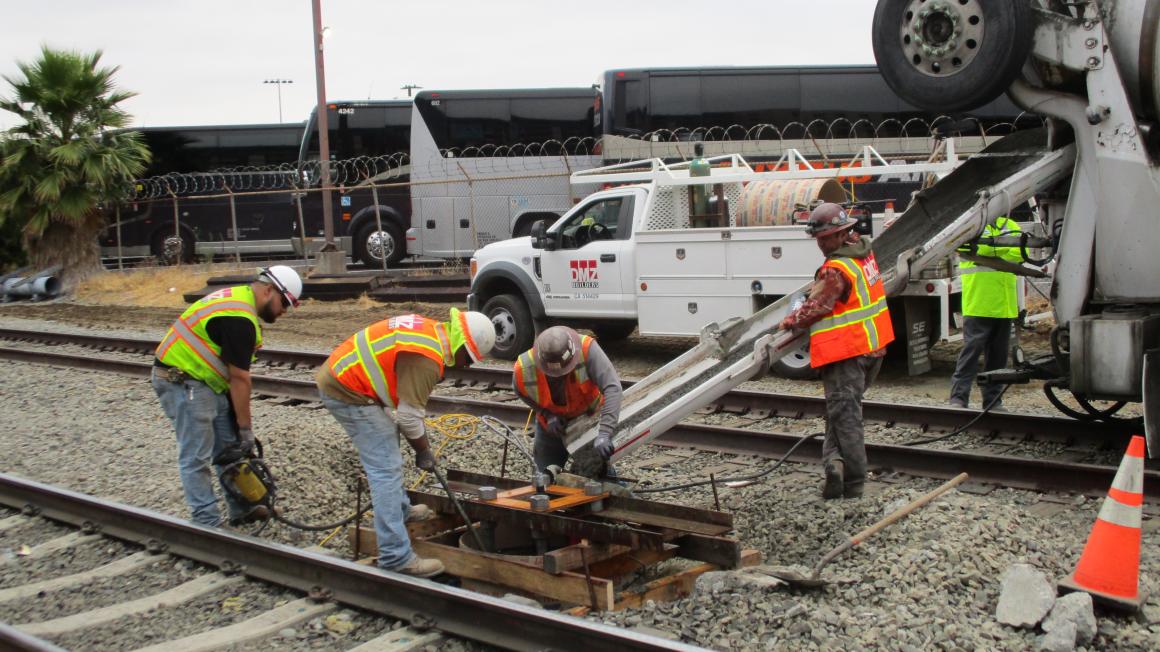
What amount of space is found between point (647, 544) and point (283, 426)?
5008mm

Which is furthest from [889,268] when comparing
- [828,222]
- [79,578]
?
[79,578]

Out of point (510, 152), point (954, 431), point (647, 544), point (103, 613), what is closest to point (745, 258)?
point (954, 431)

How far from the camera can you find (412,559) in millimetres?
5980

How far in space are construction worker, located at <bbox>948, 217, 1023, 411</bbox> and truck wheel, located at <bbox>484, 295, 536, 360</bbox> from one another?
553cm

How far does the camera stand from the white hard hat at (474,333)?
18.7 ft

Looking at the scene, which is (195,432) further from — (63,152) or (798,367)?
(63,152)

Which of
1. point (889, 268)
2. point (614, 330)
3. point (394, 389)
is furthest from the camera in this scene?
point (614, 330)

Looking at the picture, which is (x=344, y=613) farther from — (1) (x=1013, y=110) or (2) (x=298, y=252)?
(2) (x=298, y=252)

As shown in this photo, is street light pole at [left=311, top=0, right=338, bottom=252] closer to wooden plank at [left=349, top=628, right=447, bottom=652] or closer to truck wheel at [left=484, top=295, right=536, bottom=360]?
truck wheel at [left=484, top=295, right=536, bottom=360]

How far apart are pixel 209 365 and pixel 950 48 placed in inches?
196

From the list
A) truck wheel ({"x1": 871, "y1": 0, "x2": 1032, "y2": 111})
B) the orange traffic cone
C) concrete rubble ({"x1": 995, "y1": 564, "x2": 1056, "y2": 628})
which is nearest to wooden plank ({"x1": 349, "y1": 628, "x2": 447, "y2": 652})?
concrete rubble ({"x1": 995, "y1": 564, "x2": 1056, "y2": 628})

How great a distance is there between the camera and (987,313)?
9.48m

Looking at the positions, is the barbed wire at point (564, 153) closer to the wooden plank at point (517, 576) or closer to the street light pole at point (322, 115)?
the street light pole at point (322, 115)

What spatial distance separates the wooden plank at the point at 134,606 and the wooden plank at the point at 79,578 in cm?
46
